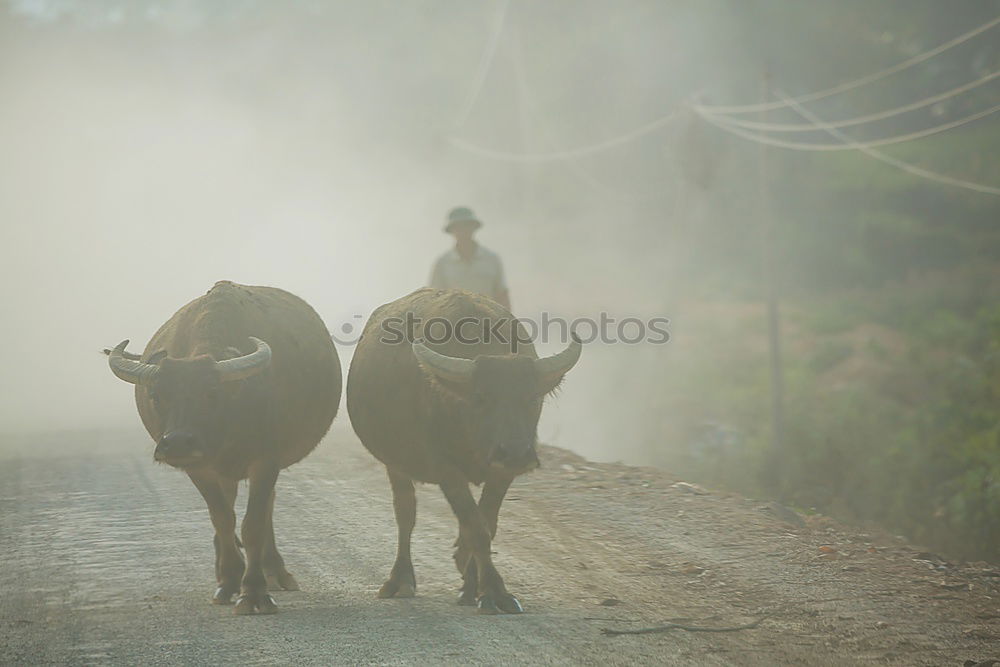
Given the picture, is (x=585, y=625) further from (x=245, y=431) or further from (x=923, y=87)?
(x=923, y=87)

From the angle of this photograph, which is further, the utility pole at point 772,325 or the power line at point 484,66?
the power line at point 484,66

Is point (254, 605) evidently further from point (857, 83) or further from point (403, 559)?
point (857, 83)

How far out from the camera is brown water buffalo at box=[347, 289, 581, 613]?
21.1ft

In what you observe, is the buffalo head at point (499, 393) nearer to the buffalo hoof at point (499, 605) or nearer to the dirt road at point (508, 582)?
the buffalo hoof at point (499, 605)

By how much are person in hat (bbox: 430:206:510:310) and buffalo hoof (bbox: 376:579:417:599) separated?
11.3 ft

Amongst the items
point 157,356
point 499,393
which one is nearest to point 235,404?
point 157,356

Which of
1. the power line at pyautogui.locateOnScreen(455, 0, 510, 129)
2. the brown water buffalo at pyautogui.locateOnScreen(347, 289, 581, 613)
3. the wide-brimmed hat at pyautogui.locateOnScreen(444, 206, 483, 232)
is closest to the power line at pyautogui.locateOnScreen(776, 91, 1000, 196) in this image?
the power line at pyautogui.locateOnScreen(455, 0, 510, 129)

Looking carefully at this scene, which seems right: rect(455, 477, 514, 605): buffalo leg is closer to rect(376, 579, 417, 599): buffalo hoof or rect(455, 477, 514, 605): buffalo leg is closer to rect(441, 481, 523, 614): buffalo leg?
rect(441, 481, 523, 614): buffalo leg

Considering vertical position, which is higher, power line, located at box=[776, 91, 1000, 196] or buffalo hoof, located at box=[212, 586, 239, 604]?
power line, located at box=[776, 91, 1000, 196]

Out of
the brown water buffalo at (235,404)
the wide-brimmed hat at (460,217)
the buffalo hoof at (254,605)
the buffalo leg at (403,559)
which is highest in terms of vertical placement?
the wide-brimmed hat at (460,217)

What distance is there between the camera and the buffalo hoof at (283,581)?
720cm

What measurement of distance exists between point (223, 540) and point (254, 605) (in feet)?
1.75

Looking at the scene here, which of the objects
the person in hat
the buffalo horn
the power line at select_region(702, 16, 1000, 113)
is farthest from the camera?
the power line at select_region(702, 16, 1000, 113)

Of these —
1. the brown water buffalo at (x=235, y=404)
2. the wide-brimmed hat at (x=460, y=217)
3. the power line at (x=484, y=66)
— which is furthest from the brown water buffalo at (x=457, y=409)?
the power line at (x=484, y=66)
